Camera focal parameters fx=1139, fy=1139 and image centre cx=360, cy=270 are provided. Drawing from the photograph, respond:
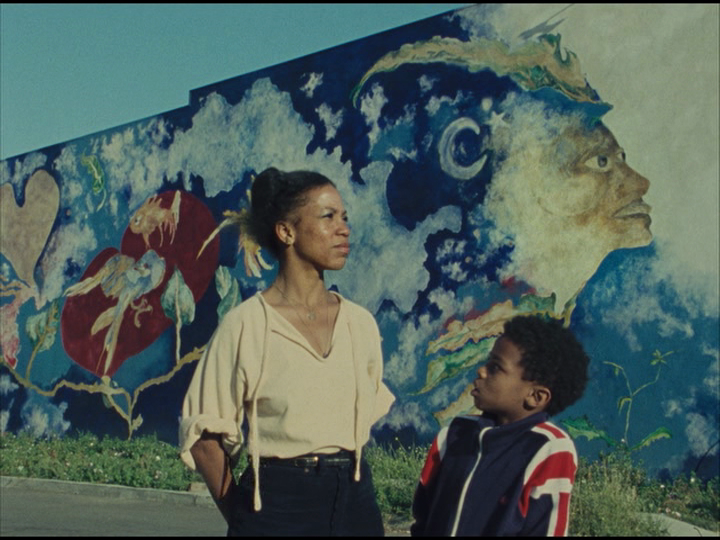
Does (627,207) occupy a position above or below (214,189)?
below

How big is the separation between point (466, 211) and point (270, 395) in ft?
25.7

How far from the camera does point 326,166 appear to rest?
40.9 feet

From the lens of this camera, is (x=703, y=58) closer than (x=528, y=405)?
No

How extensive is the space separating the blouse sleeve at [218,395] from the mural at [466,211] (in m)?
6.73

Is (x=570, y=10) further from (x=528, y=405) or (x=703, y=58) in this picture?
(x=528, y=405)

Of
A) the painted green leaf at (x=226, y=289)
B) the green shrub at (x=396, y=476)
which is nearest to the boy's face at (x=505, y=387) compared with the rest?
the green shrub at (x=396, y=476)

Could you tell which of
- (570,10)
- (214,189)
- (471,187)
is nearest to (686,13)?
(570,10)

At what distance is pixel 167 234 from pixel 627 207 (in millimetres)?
6624

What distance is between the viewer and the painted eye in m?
10.0

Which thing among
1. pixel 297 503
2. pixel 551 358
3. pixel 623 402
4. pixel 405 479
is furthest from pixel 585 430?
pixel 297 503

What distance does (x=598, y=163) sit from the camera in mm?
10070

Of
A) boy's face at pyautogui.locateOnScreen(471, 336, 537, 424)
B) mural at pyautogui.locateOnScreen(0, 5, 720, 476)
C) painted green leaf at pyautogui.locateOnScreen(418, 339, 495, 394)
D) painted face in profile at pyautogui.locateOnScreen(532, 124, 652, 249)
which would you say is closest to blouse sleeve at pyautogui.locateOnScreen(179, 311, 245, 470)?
boy's face at pyautogui.locateOnScreen(471, 336, 537, 424)

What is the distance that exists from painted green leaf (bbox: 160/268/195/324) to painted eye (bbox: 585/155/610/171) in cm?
569

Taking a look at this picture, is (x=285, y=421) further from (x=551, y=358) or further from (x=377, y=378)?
(x=551, y=358)
